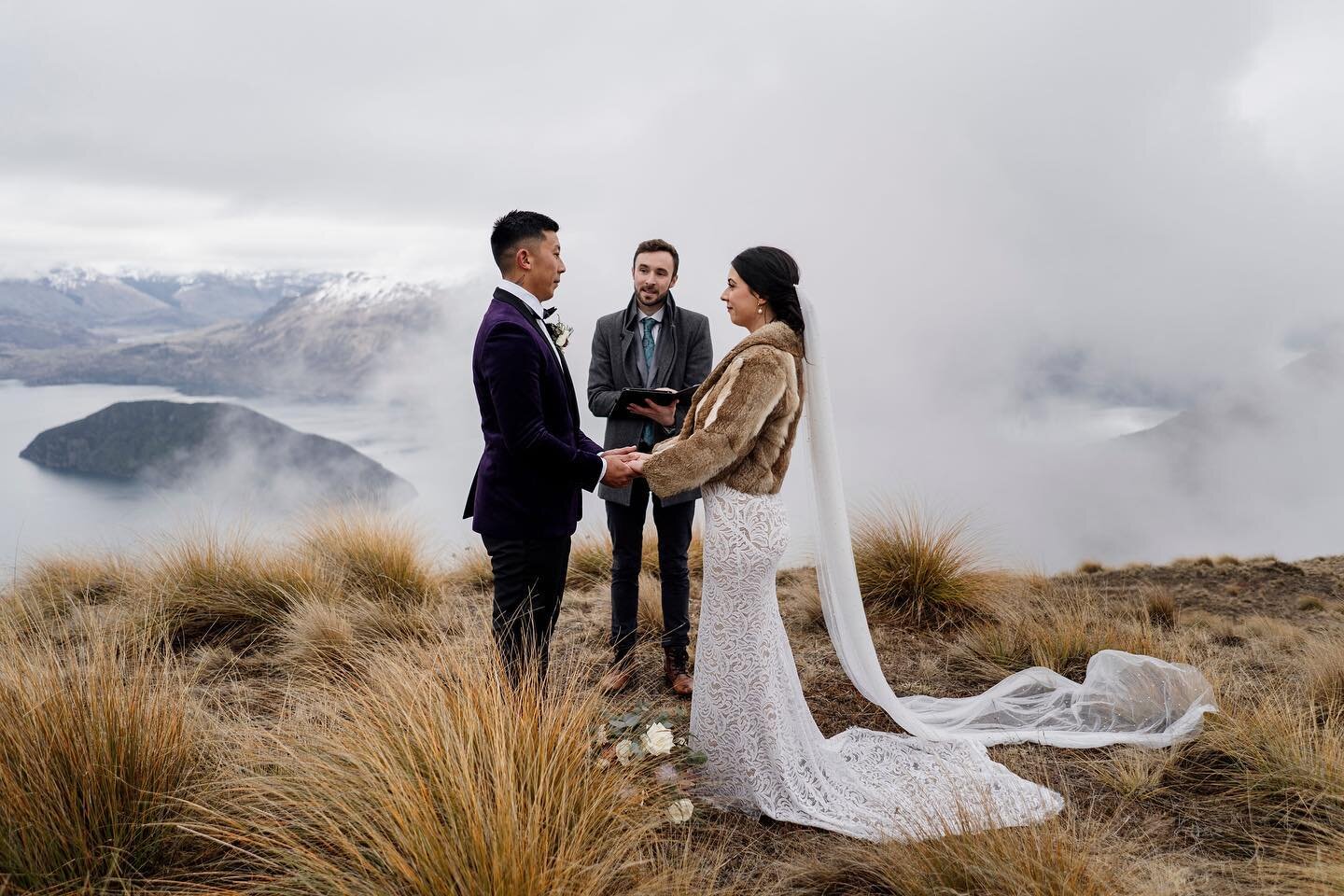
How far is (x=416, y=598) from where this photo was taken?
687 centimetres

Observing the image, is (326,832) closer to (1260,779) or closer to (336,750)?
(336,750)

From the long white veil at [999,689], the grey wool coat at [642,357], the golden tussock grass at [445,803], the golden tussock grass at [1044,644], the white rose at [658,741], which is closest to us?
the golden tussock grass at [445,803]

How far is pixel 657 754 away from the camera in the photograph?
130 inches

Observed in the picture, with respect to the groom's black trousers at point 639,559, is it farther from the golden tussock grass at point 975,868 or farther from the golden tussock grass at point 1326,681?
the golden tussock grass at point 1326,681

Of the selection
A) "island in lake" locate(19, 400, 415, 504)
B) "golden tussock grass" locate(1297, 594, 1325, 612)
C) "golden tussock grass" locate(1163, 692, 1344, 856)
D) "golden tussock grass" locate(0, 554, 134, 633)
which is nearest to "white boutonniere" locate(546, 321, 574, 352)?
"golden tussock grass" locate(1163, 692, 1344, 856)

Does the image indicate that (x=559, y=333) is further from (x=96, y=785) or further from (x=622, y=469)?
(x=96, y=785)

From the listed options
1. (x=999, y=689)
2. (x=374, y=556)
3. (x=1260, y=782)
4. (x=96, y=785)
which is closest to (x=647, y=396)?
(x=96, y=785)

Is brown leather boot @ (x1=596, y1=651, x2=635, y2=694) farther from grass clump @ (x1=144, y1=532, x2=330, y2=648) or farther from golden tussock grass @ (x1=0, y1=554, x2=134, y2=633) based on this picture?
golden tussock grass @ (x1=0, y1=554, x2=134, y2=633)

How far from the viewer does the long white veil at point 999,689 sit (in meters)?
3.84

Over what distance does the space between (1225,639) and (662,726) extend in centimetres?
554

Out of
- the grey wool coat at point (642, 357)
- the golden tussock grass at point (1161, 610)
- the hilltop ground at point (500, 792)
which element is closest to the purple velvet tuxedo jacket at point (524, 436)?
the hilltop ground at point (500, 792)

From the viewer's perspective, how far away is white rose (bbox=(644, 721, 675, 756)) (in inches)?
128

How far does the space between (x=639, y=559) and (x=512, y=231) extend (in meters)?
2.07

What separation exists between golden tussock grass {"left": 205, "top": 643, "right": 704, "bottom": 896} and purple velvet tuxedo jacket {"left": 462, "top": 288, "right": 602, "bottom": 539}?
0.69 m
